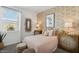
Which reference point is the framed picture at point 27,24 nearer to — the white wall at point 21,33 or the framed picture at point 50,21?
the white wall at point 21,33

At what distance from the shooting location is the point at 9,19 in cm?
151

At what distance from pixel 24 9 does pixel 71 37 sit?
1.13 metres

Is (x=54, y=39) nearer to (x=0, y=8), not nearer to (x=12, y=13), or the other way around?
(x=12, y=13)

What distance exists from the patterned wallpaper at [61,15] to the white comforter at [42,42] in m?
0.26

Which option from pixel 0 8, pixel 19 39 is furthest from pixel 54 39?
pixel 0 8

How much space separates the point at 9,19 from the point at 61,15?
1039 millimetres

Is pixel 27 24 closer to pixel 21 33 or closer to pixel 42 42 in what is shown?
pixel 21 33

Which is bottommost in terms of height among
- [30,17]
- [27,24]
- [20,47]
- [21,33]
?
[20,47]

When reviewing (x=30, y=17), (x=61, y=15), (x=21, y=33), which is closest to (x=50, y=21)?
(x=61, y=15)

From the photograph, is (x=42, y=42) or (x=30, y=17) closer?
(x=42, y=42)

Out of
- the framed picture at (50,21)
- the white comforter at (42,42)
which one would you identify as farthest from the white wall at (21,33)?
the framed picture at (50,21)

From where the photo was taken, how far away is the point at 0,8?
1.37 m

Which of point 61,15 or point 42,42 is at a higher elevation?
point 61,15

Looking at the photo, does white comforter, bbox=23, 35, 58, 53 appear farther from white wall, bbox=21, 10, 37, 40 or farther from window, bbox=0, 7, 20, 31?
window, bbox=0, 7, 20, 31
